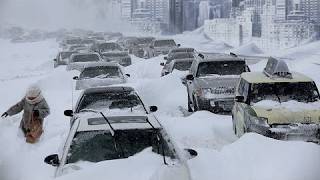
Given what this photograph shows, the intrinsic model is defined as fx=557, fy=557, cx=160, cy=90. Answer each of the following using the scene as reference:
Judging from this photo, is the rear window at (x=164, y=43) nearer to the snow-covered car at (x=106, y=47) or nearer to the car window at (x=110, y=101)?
the snow-covered car at (x=106, y=47)

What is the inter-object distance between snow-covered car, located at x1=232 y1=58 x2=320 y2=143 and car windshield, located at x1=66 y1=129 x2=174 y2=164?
351 cm

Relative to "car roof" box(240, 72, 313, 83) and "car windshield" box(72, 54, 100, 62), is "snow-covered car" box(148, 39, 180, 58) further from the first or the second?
"car roof" box(240, 72, 313, 83)

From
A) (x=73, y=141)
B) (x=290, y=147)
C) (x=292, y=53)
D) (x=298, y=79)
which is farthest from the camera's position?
(x=292, y=53)

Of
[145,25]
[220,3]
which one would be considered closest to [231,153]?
[220,3]

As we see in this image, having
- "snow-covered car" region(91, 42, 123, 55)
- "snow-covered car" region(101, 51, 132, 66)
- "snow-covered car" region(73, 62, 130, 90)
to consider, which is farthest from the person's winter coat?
"snow-covered car" region(91, 42, 123, 55)

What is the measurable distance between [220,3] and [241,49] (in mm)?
27512

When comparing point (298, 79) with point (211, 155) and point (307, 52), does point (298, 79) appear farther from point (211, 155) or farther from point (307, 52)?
point (307, 52)

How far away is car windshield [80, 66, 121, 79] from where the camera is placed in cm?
1753

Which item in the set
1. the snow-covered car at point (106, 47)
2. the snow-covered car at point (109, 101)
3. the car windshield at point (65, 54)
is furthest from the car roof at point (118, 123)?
the snow-covered car at point (106, 47)

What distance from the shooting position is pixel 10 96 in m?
19.8

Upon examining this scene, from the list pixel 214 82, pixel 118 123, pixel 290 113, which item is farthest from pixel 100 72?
pixel 118 123

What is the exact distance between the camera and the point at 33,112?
972cm

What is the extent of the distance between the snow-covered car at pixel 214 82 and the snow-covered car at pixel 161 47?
2164 centimetres

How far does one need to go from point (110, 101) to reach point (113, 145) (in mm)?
4075
